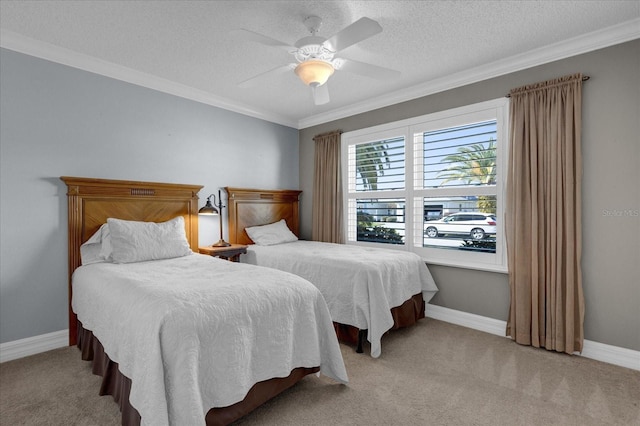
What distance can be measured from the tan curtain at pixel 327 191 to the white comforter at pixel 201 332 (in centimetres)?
216

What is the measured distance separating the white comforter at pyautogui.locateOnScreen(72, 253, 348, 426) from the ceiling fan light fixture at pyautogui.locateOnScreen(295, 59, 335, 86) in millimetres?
1397

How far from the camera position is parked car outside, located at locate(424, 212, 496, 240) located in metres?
3.09

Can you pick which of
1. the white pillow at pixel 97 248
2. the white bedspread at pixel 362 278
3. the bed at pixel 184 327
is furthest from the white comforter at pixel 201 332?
the white bedspread at pixel 362 278

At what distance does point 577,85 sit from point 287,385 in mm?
3131

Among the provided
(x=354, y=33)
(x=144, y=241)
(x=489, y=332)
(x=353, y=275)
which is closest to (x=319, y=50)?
(x=354, y=33)

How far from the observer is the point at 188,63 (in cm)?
288

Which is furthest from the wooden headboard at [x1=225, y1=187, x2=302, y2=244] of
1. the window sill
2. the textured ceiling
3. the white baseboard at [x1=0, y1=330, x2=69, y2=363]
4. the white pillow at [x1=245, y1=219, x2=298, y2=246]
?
the window sill

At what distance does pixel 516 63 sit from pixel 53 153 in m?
4.15

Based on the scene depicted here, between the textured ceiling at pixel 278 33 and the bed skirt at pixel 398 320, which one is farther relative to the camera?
the bed skirt at pixel 398 320

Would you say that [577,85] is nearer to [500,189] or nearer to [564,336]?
[500,189]

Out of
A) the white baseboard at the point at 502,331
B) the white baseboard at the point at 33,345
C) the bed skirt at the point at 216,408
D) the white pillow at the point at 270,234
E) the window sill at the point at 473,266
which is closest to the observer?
the bed skirt at the point at 216,408

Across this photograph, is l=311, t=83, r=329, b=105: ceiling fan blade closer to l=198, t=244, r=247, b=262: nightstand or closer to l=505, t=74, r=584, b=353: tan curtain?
l=505, t=74, r=584, b=353: tan curtain

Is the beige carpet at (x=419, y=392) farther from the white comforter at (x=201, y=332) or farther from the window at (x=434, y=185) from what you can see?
the window at (x=434, y=185)

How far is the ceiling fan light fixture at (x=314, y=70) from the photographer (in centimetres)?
216
